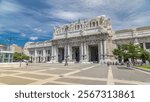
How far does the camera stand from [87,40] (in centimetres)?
8294

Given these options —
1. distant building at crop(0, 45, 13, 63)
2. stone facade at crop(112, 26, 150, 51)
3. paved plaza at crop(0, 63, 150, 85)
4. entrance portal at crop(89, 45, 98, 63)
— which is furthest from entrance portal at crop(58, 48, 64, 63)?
paved plaza at crop(0, 63, 150, 85)

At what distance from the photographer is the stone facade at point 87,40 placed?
73000mm

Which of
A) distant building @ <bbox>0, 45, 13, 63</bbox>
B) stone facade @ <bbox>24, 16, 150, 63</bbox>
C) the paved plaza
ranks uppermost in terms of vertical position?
stone facade @ <bbox>24, 16, 150, 63</bbox>

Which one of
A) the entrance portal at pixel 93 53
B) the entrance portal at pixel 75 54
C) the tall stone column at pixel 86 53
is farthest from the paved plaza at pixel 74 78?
the entrance portal at pixel 75 54

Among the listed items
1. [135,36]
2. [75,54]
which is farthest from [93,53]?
[135,36]

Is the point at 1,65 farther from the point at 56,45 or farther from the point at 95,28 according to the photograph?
the point at 56,45

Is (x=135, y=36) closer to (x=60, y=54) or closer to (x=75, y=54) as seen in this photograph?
(x=75, y=54)

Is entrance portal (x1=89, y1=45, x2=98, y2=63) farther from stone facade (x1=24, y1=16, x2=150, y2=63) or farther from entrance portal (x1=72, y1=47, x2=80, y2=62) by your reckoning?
entrance portal (x1=72, y1=47, x2=80, y2=62)

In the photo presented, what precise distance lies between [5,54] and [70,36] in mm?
51572

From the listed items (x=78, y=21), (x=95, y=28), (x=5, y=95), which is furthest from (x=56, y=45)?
(x=5, y=95)

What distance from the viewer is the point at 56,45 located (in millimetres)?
98312

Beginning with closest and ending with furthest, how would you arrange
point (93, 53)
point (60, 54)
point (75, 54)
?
1. point (93, 53)
2. point (75, 54)
3. point (60, 54)

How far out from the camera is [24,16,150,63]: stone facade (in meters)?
73.0

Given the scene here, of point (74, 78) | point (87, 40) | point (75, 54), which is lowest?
point (74, 78)
